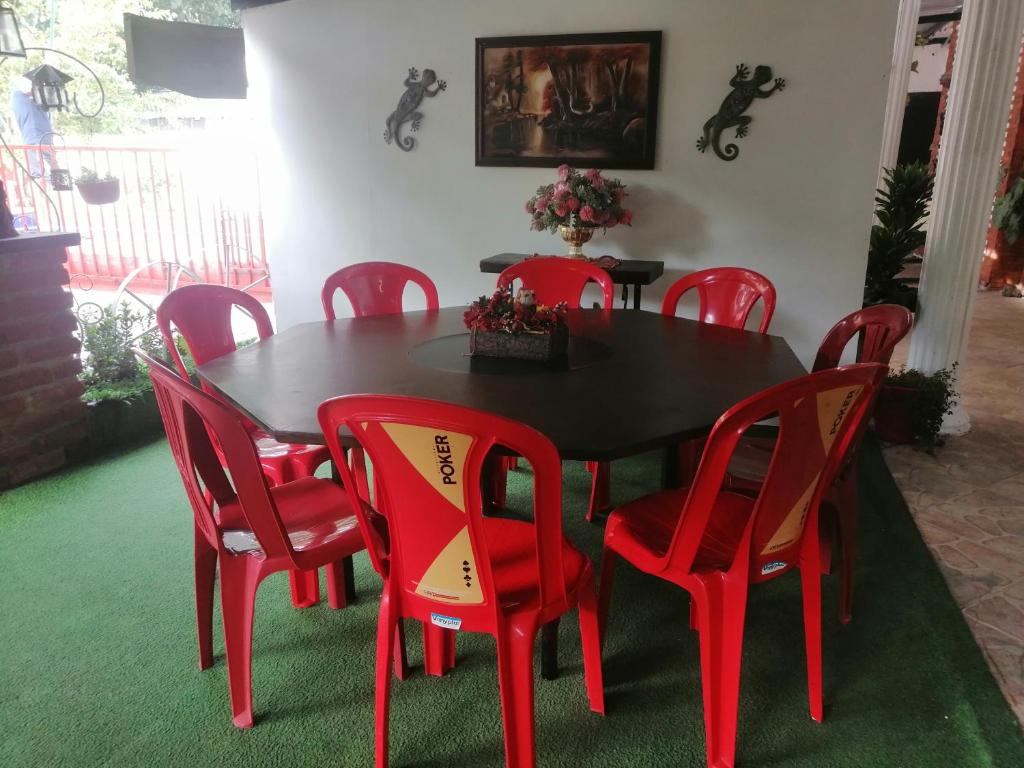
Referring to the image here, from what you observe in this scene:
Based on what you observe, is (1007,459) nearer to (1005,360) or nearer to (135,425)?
(1005,360)

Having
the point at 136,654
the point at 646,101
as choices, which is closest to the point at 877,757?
the point at 136,654

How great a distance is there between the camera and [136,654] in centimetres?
214

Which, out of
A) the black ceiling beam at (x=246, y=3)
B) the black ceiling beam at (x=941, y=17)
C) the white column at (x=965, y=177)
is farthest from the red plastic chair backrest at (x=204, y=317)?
the black ceiling beam at (x=941, y=17)

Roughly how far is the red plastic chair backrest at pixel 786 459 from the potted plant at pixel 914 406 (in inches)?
83.4

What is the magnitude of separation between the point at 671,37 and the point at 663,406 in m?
2.63

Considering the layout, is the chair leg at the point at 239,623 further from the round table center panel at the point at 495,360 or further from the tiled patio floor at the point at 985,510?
the tiled patio floor at the point at 985,510

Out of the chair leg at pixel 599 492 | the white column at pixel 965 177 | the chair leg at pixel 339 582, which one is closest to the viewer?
the chair leg at pixel 339 582

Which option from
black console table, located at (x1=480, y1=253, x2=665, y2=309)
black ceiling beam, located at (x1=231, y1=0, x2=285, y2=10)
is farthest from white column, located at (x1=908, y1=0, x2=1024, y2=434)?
black ceiling beam, located at (x1=231, y1=0, x2=285, y2=10)

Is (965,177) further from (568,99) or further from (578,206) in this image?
(568,99)

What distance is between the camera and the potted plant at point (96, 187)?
409cm

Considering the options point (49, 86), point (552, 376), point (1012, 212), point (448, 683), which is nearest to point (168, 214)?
point (49, 86)

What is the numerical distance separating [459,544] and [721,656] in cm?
70

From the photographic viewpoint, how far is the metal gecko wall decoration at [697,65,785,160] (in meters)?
3.64

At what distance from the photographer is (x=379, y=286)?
11.2 ft
